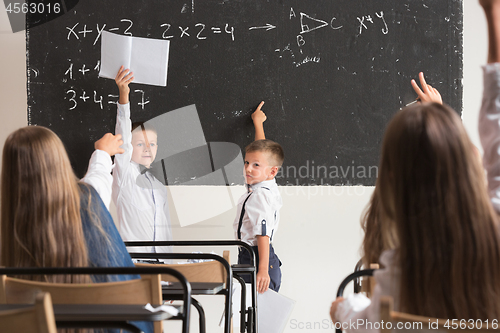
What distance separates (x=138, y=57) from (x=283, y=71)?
904mm

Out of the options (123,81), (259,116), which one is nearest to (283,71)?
(259,116)

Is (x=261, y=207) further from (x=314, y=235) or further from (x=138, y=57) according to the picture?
(x=138, y=57)

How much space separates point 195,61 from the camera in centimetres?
286

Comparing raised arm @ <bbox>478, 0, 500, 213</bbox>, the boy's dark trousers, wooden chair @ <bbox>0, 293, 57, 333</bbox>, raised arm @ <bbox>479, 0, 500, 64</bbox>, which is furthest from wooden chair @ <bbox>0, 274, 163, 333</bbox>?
the boy's dark trousers

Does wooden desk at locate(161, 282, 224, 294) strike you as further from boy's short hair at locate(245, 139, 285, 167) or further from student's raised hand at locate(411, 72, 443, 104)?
student's raised hand at locate(411, 72, 443, 104)

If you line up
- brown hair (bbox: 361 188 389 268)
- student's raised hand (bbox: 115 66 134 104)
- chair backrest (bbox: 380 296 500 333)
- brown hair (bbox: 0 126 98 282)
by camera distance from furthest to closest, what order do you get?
student's raised hand (bbox: 115 66 134 104) < brown hair (bbox: 361 188 389 268) < brown hair (bbox: 0 126 98 282) < chair backrest (bbox: 380 296 500 333)

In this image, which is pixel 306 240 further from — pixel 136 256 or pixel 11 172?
pixel 11 172

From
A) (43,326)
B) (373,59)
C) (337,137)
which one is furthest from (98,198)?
(373,59)

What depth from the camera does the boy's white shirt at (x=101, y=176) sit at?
164cm

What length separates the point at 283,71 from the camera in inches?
112

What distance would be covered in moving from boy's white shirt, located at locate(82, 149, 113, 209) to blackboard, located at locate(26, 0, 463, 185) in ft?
3.77

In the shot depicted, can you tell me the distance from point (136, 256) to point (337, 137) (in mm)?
1436

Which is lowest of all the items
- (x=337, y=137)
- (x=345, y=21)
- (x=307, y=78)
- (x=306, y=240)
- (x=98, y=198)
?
(x=306, y=240)

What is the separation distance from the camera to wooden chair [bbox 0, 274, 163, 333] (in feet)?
3.92
